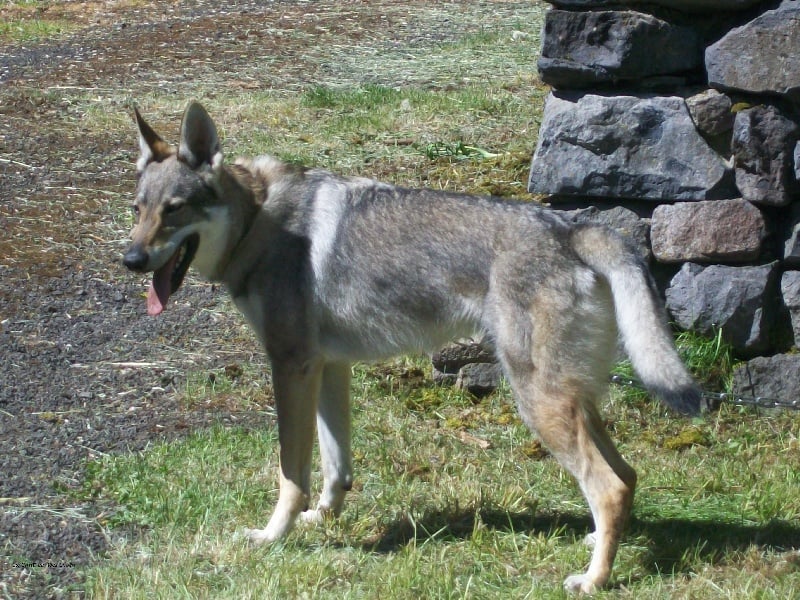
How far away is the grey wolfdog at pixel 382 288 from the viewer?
4.11m

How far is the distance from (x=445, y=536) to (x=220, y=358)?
2.26 meters

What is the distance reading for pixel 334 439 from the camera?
483 cm

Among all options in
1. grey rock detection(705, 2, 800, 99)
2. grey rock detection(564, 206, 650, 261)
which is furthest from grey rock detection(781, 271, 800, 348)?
grey rock detection(705, 2, 800, 99)

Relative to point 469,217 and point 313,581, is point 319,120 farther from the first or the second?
point 313,581

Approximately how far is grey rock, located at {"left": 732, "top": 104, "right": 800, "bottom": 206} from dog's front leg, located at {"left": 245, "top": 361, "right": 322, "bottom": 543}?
224 centimetres

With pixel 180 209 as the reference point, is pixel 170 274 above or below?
below

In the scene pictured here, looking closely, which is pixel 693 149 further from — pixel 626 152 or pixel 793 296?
pixel 793 296

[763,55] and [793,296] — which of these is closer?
[763,55]

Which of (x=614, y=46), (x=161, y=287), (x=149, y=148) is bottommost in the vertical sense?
(x=161, y=287)

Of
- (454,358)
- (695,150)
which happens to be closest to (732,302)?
(695,150)

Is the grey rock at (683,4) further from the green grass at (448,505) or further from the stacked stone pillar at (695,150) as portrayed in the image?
the green grass at (448,505)

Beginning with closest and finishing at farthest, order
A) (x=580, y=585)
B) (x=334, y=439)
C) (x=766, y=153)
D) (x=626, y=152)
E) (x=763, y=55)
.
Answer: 1. (x=580, y=585)
2. (x=334, y=439)
3. (x=763, y=55)
4. (x=766, y=153)
5. (x=626, y=152)

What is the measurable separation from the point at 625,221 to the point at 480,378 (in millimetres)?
1149

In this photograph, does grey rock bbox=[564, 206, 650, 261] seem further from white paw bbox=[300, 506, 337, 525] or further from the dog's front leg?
white paw bbox=[300, 506, 337, 525]
